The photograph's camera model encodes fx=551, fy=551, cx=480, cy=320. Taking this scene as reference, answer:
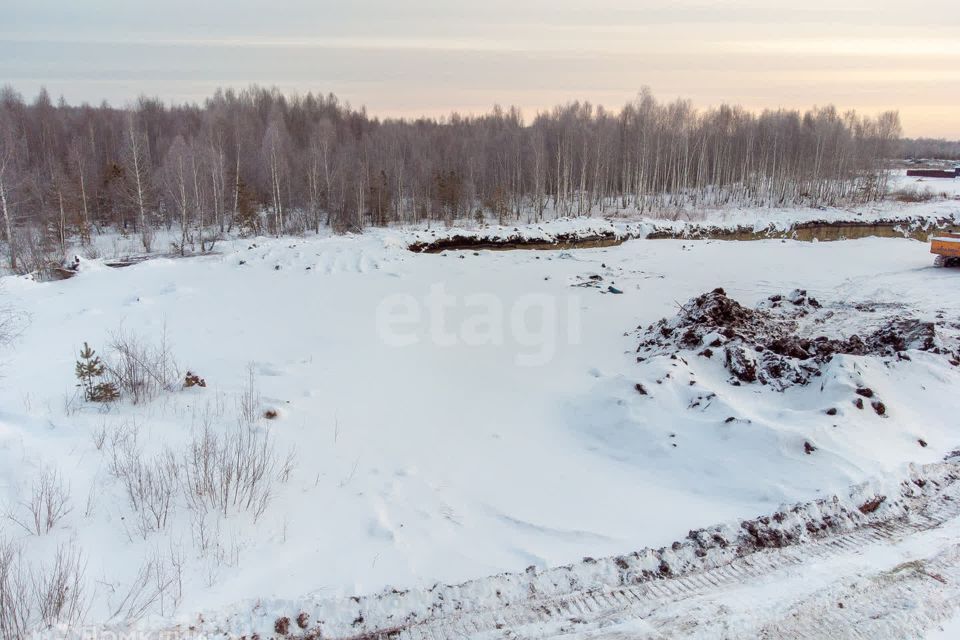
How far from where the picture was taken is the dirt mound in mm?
7387

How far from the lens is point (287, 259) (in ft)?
55.2

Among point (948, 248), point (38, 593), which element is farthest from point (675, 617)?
point (948, 248)

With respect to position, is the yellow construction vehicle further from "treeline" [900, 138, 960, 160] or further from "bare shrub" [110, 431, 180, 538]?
"treeline" [900, 138, 960, 160]

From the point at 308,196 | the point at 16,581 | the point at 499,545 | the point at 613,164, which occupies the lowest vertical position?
the point at 499,545

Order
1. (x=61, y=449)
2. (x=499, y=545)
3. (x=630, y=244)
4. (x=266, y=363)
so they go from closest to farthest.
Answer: (x=499, y=545)
(x=61, y=449)
(x=266, y=363)
(x=630, y=244)

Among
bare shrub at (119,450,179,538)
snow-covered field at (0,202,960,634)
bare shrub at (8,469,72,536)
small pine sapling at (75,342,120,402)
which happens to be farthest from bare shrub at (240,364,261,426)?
bare shrub at (8,469,72,536)

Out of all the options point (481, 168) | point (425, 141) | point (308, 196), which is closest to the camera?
point (308, 196)

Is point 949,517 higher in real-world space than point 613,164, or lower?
→ lower

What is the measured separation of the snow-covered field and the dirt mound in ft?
0.97

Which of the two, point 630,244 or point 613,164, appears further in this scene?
point 613,164

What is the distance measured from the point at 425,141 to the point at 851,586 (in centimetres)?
4601

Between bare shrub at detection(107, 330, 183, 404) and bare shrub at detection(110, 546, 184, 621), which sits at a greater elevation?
bare shrub at detection(107, 330, 183, 404)

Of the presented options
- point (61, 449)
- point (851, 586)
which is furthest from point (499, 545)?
point (61, 449)

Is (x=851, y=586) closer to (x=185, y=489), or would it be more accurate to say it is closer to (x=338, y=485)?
(x=338, y=485)
